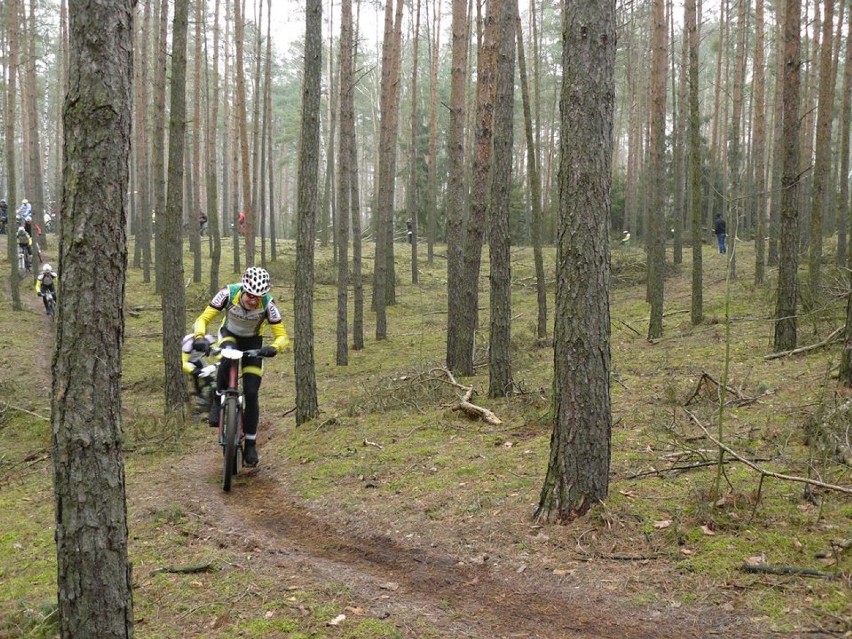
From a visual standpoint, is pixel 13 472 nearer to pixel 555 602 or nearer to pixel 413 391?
pixel 413 391

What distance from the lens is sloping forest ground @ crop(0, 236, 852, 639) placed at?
4.20 meters

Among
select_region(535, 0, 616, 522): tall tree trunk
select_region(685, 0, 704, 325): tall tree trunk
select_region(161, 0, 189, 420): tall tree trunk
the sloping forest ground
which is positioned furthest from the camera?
select_region(685, 0, 704, 325): tall tree trunk

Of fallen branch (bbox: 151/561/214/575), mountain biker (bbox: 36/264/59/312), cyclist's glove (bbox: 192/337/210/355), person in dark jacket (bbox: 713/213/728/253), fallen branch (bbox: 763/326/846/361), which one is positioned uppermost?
person in dark jacket (bbox: 713/213/728/253)

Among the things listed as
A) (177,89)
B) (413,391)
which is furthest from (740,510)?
(177,89)

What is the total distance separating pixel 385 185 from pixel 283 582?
48.9 feet

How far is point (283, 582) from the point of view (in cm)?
486

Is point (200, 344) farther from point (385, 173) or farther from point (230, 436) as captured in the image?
point (385, 173)

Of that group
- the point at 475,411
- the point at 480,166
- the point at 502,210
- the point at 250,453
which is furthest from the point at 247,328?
the point at 480,166

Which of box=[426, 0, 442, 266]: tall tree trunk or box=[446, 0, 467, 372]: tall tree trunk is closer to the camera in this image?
box=[446, 0, 467, 372]: tall tree trunk

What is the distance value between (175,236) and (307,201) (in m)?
3.33

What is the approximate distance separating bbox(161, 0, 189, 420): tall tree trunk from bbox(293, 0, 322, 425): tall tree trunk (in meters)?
2.67

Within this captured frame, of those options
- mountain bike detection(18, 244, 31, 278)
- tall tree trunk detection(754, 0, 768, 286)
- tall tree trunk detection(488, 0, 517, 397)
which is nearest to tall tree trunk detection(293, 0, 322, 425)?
tall tree trunk detection(488, 0, 517, 397)

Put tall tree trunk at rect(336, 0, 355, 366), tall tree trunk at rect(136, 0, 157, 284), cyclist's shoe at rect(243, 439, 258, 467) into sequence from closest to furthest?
cyclist's shoe at rect(243, 439, 258, 467) → tall tree trunk at rect(336, 0, 355, 366) → tall tree trunk at rect(136, 0, 157, 284)

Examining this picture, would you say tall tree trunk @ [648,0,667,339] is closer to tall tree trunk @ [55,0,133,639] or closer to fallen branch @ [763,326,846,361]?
fallen branch @ [763,326,846,361]
